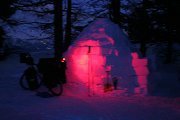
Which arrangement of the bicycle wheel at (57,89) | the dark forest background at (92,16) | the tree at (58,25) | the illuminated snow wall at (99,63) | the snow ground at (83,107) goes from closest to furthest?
the snow ground at (83,107), the bicycle wheel at (57,89), the illuminated snow wall at (99,63), the tree at (58,25), the dark forest background at (92,16)

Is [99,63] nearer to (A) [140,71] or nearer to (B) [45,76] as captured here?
(A) [140,71]

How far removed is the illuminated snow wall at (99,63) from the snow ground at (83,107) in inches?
21.8

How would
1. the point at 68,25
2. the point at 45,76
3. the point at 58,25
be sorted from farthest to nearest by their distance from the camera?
the point at 68,25 → the point at 58,25 → the point at 45,76

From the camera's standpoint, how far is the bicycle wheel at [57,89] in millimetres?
12610

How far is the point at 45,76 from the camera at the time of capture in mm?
13203

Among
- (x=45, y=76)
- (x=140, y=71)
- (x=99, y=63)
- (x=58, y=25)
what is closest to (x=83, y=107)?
(x=99, y=63)

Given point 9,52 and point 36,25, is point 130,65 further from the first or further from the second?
point 9,52

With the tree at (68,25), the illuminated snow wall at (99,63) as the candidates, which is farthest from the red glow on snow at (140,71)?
the tree at (68,25)

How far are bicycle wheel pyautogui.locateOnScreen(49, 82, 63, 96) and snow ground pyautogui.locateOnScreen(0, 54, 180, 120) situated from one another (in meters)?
0.19

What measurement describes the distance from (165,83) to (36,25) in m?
8.14

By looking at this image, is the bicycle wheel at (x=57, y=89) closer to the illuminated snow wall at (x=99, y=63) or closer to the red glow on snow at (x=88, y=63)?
the illuminated snow wall at (x=99, y=63)

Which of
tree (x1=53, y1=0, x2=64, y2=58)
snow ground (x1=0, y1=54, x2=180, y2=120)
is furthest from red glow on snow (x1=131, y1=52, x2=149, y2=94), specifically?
tree (x1=53, y1=0, x2=64, y2=58)

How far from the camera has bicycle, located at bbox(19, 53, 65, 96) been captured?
12.9 m

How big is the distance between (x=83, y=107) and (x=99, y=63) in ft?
9.21
